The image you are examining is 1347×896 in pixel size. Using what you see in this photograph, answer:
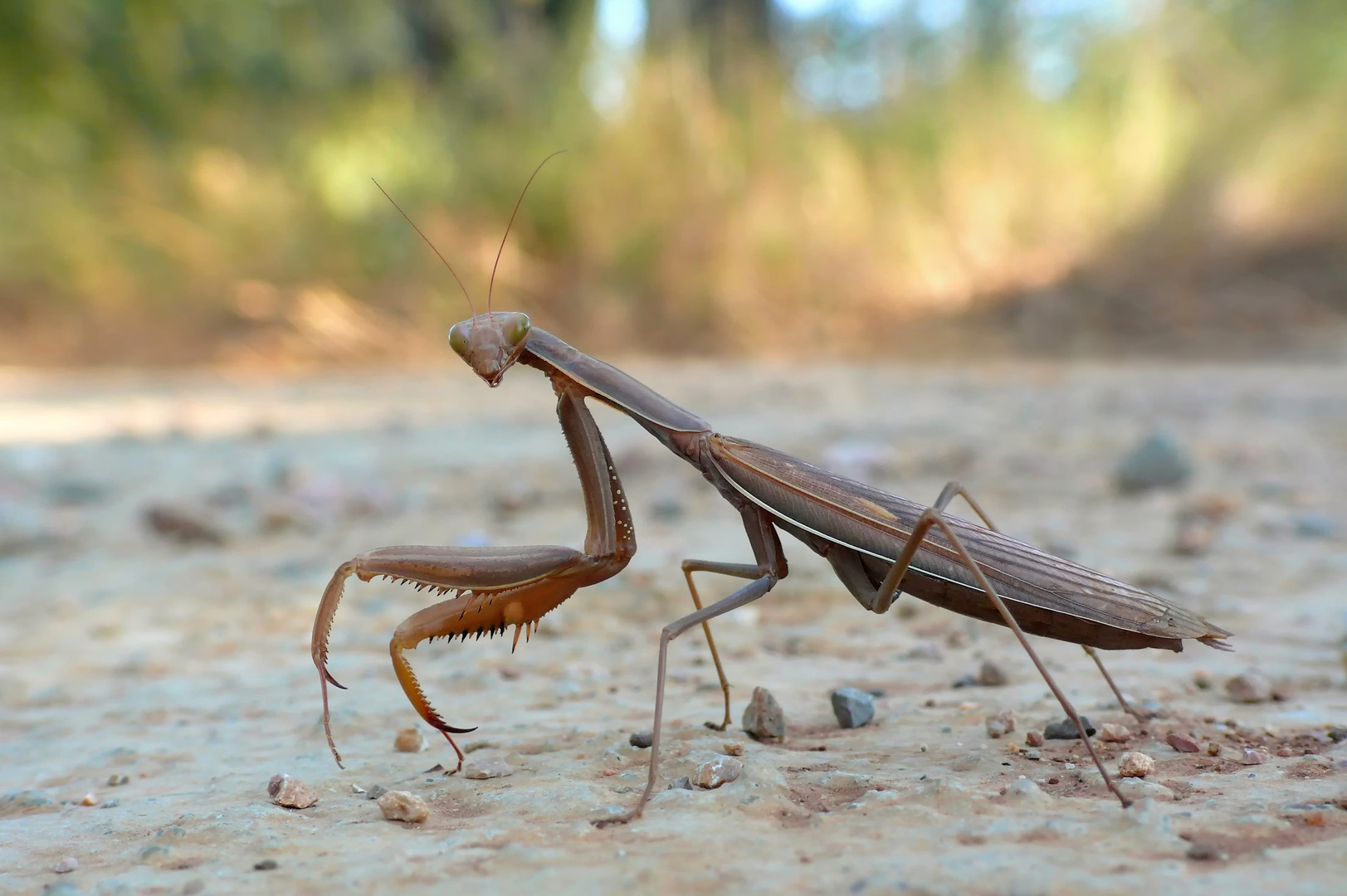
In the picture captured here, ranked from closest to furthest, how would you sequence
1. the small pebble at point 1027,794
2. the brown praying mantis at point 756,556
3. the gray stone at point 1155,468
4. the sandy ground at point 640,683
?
the sandy ground at point 640,683 → the small pebble at point 1027,794 → the brown praying mantis at point 756,556 → the gray stone at point 1155,468

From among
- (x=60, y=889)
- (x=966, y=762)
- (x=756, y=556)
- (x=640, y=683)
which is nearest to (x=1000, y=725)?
(x=966, y=762)

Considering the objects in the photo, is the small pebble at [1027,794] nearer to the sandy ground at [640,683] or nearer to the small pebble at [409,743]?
the sandy ground at [640,683]

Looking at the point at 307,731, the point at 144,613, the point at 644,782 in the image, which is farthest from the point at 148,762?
the point at 144,613

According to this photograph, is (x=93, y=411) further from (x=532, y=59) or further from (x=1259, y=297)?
(x=1259, y=297)

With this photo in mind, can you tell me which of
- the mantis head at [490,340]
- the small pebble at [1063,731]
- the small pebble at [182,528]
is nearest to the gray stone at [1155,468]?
the small pebble at [1063,731]

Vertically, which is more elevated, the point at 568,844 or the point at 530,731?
the point at 530,731
